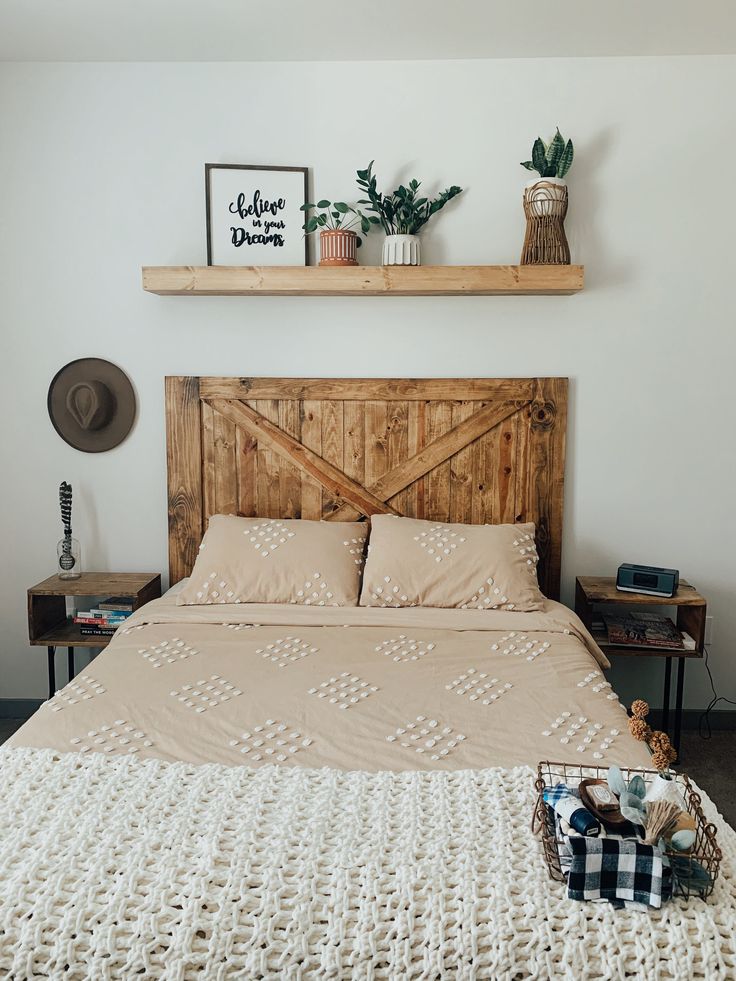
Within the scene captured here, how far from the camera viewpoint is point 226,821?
1613mm

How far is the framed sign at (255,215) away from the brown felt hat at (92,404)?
0.62 meters

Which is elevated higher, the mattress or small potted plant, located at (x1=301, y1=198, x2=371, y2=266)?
small potted plant, located at (x1=301, y1=198, x2=371, y2=266)

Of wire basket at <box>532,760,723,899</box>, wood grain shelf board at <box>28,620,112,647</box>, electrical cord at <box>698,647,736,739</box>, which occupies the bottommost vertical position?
electrical cord at <box>698,647,736,739</box>

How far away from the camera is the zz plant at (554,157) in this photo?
10.1ft

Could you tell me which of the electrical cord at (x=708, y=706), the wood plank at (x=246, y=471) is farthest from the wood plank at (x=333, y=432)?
the electrical cord at (x=708, y=706)

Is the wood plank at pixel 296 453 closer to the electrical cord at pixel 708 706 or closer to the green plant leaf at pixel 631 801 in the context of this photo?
the electrical cord at pixel 708 706

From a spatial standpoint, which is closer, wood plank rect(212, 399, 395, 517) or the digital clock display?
the digital clock display

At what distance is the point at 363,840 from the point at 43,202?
282 cm

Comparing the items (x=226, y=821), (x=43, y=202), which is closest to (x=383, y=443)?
(x=43, y=202)

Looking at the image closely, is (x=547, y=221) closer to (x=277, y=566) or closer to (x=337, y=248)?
(x=337, y=248)

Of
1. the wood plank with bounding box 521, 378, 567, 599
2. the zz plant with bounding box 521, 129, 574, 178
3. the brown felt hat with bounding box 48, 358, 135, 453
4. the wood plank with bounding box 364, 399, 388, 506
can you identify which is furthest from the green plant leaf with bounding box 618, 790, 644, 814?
the brown felt hat with bounding box 48, 358, 135, 453

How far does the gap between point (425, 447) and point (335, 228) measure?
93 centimetres

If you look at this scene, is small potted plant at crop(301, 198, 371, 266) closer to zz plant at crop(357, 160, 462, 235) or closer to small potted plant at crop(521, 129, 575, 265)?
zz plant at crop(357, 160, 462, 235)

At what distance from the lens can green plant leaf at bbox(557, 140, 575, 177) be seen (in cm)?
309
